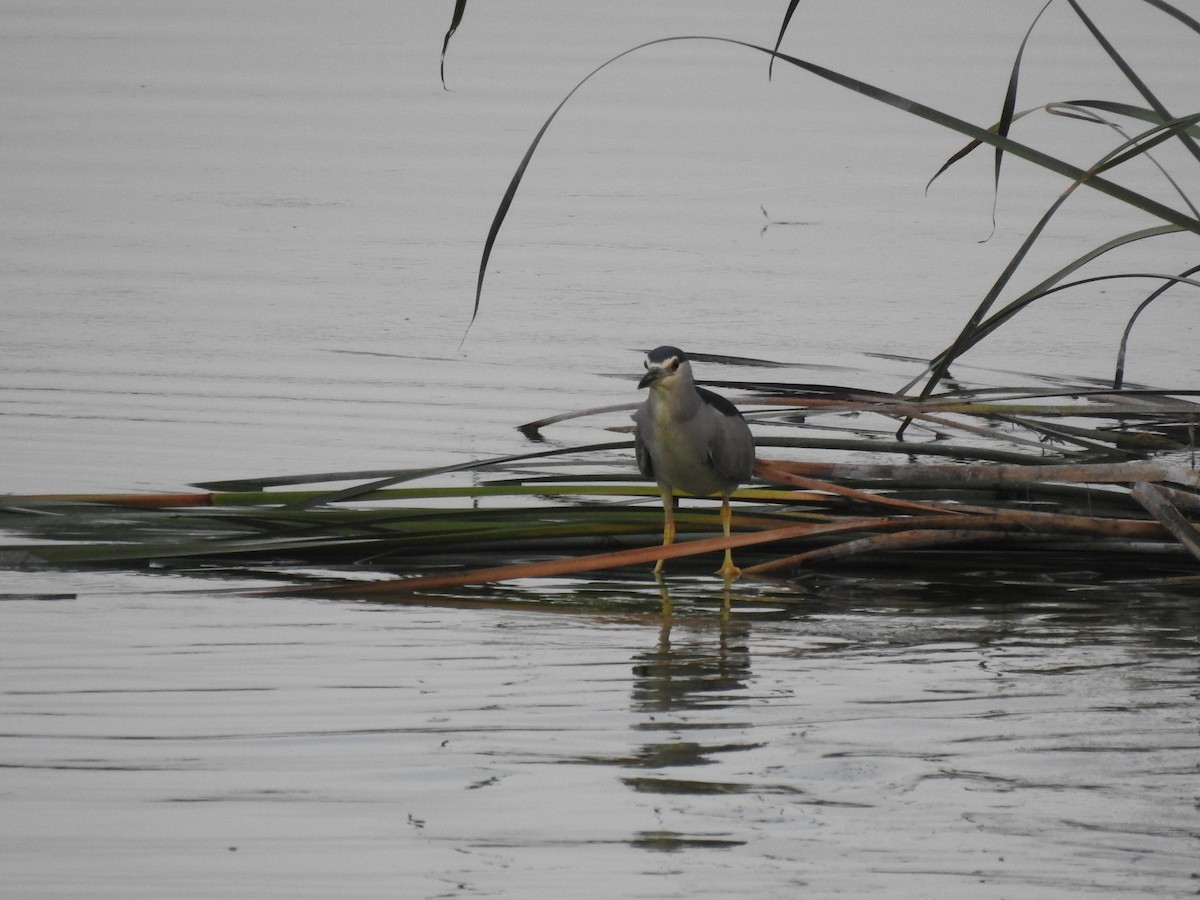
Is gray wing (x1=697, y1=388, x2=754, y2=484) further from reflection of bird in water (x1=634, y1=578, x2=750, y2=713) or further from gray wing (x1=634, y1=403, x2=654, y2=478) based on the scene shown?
reflection of bird in water (x1=634, y1=578, x2=750, y2=713)

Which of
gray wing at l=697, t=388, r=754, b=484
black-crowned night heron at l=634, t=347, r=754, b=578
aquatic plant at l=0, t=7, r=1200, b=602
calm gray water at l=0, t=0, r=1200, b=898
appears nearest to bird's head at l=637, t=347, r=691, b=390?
black-crowned night heron at l=634, t=347, r=754, b=578

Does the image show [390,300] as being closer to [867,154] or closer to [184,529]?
[184,529]

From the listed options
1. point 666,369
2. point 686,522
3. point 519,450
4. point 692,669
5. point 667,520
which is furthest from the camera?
point 519,450

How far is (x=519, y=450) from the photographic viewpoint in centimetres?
569

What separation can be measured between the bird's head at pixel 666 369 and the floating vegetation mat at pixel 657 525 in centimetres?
28

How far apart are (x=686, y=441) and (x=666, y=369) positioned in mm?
248

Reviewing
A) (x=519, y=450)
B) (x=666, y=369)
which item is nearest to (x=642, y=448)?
(x=666, y=369)

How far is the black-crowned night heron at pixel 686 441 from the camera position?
4535 millimetres

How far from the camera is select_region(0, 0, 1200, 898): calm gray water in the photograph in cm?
286

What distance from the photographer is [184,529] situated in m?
4.47

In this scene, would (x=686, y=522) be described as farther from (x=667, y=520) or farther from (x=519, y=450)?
Result: (x=519, y=450)

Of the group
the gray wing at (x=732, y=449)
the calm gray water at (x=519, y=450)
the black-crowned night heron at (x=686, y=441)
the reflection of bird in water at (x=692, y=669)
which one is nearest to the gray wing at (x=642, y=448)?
the black-crowned night heron at (x=686, y=441)

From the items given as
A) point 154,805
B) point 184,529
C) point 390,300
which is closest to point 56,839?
point 154,805

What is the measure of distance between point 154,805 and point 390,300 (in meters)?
5.37
